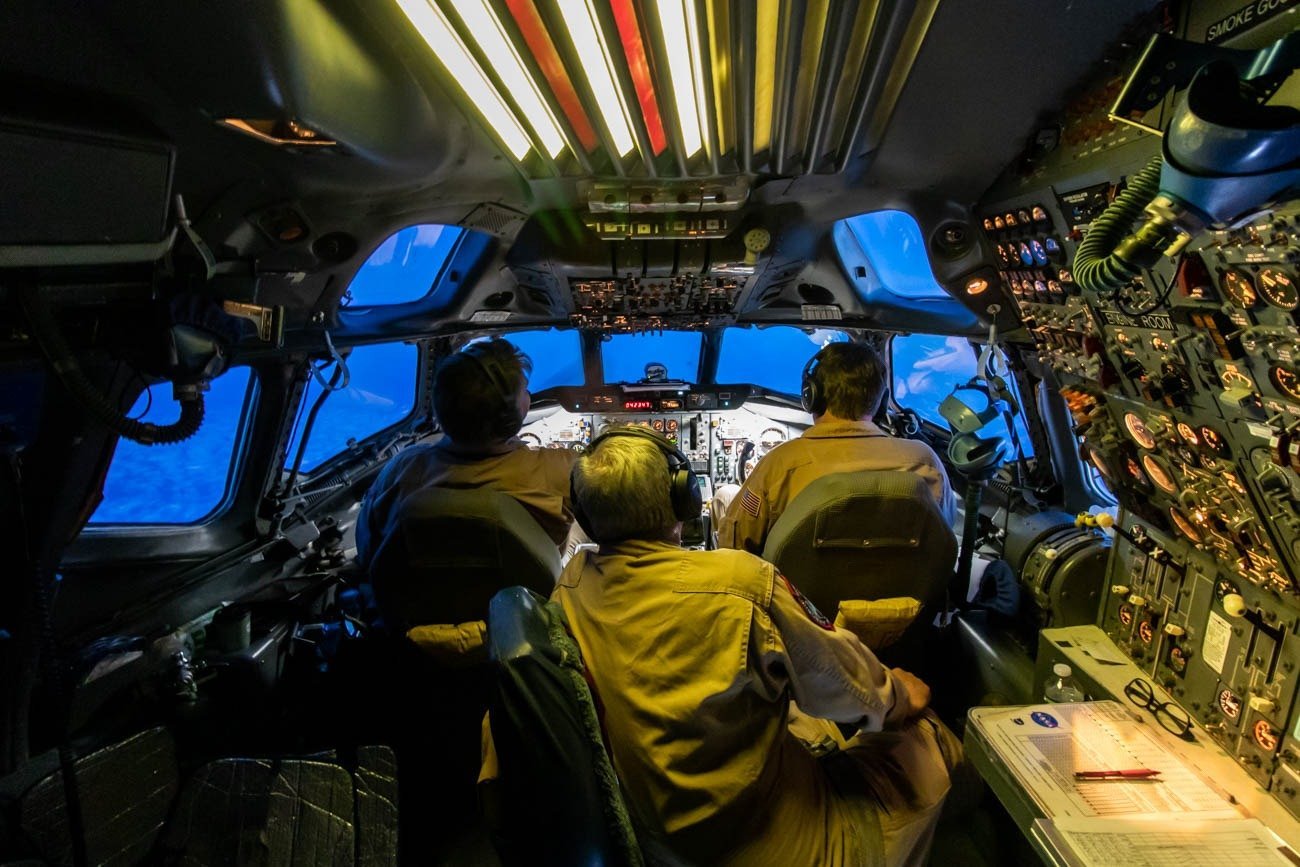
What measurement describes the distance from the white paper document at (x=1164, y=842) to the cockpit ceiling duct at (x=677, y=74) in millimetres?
1528

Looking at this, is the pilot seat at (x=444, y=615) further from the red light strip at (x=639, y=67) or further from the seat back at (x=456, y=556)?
the red light strip at (x=639, y=67)

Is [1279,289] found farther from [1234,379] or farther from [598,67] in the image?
[598,67]

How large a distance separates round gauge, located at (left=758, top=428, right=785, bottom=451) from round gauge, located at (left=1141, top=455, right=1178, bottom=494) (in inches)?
110

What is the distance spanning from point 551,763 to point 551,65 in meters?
1.24

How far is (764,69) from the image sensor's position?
1.32 metres

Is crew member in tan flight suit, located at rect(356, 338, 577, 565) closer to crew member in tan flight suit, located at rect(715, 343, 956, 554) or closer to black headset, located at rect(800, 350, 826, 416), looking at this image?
crew member in tan flight suit, located at rect(715, 343, 956, 554)

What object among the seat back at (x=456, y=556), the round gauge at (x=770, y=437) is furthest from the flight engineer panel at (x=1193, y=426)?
the round gauge at (x=770, y=437)

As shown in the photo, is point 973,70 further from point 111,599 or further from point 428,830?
point 111,599

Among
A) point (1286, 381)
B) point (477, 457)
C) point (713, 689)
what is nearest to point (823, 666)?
point (713, 689)

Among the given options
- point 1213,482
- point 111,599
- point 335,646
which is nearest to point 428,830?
point 335,646

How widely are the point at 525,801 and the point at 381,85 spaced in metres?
1.39

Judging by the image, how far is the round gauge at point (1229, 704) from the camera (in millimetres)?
1552

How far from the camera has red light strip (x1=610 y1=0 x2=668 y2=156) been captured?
105 cm

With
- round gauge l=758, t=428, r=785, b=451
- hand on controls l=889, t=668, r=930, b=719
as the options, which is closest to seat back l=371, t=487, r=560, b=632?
hand on controls l=889, t=668, r=930, b=719
